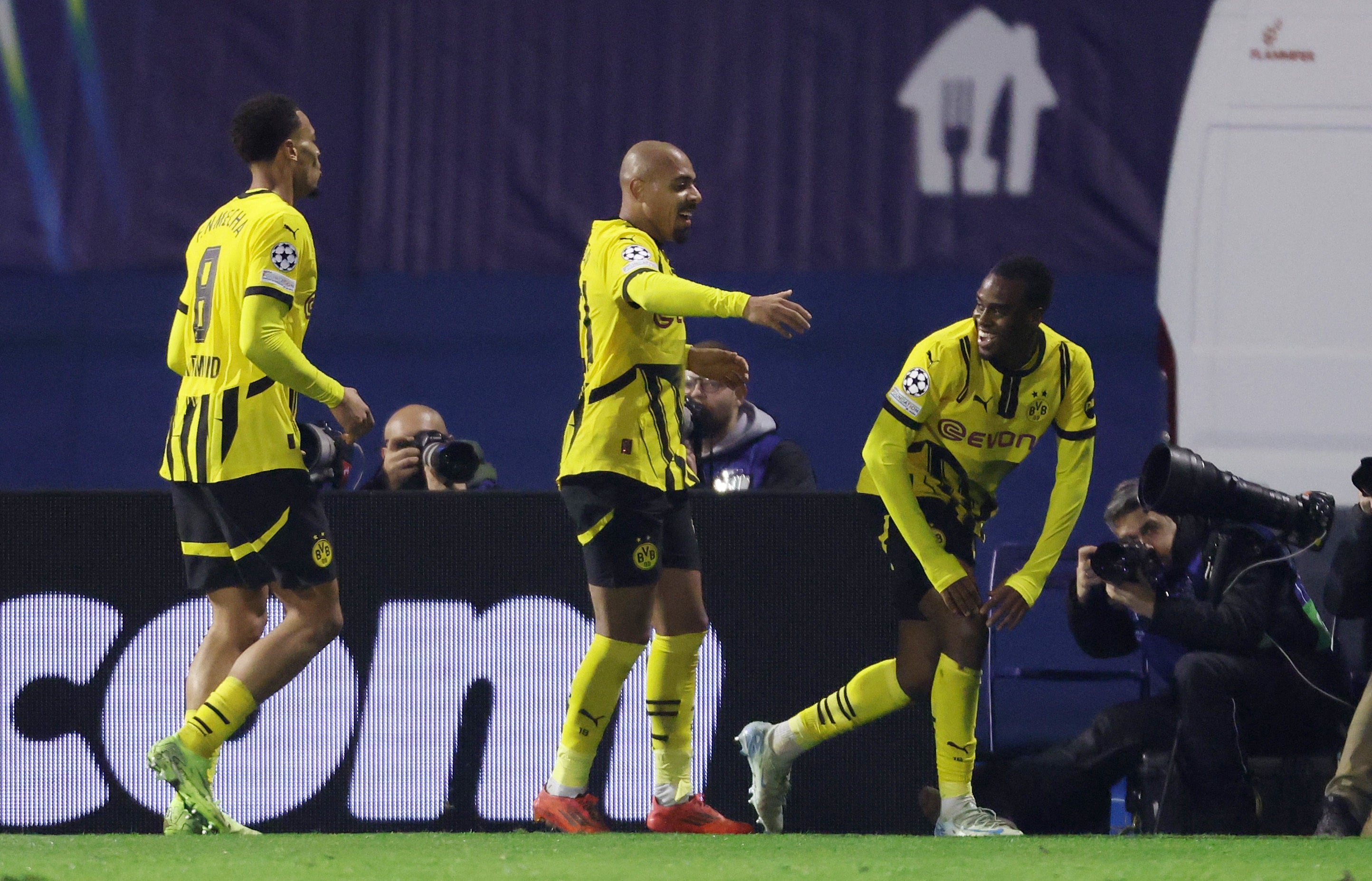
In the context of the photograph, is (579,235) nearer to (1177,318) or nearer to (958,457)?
(1177,318)

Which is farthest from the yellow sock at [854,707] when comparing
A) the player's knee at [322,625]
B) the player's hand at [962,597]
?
the player's knee at [322,625]

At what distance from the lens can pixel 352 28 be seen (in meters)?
8.80

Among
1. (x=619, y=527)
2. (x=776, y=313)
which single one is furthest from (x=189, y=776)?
(x=776, y=313)

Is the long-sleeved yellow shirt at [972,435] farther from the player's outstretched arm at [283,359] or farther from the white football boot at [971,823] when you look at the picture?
the player's outstretched arm at [283,359]

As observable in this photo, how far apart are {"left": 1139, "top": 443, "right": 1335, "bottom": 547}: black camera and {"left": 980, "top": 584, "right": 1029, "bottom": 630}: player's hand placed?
1.44ft

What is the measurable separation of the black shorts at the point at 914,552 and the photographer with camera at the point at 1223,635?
0.39 metres

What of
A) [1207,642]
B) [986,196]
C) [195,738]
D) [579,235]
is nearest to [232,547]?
[195,738]

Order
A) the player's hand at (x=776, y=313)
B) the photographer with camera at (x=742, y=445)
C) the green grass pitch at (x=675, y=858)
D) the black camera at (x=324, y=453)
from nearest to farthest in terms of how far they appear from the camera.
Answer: the green grass pitch at (x=675, y=858) < the player's hand at (x=776, y=313) < the black camera at (x=324, y=453) < the photographer with camera at (x=742, y=445)

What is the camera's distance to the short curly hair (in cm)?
466

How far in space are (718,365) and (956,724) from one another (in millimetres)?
1137

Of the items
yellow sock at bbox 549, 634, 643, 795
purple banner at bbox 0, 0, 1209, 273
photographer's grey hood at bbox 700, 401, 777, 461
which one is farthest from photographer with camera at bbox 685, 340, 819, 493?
purple banner at bbox 0, 0, 1209, 273

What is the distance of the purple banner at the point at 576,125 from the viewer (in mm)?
8609

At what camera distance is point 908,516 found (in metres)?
4.80

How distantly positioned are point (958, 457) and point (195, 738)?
2107 millimetres
